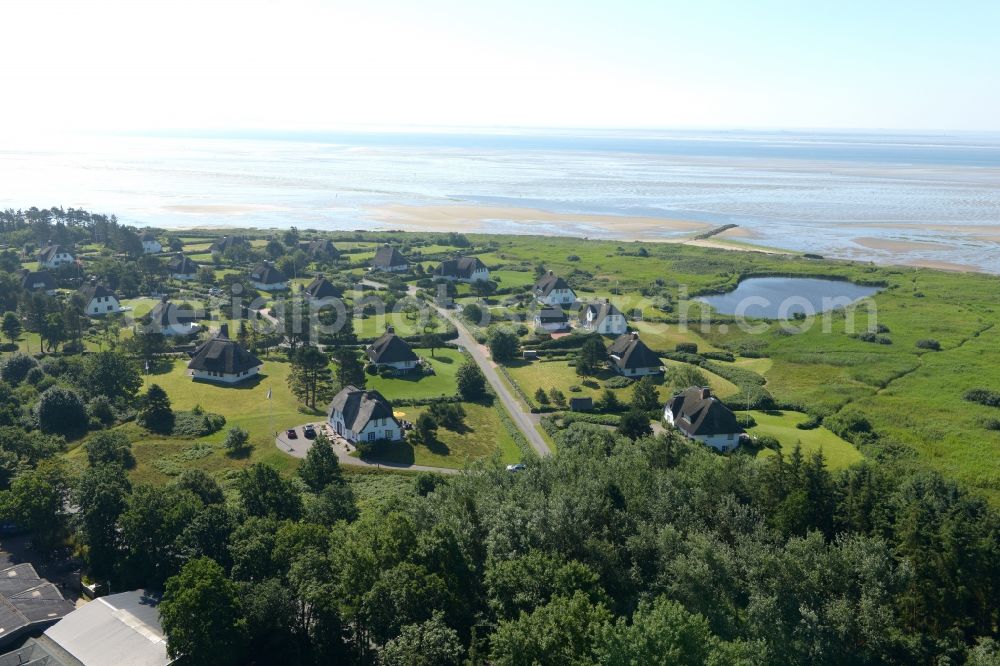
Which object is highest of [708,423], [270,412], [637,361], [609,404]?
[637,361]

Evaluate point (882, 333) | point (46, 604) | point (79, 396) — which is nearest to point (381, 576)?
point (46, 604)

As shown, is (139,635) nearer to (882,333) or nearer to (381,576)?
(381,576)

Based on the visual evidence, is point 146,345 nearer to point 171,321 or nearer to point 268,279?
point 171,321

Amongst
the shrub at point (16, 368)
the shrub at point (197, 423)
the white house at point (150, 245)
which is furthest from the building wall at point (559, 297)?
the white house at point (150, 245)

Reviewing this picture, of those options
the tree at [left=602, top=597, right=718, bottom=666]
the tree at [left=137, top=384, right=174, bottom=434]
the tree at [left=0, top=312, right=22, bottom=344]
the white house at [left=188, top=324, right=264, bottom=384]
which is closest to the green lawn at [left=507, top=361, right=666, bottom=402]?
the white house at [left=188, top=324, right=264, bottom=384]

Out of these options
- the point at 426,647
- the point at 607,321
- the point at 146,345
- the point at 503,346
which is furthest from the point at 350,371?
the point at 426,647
